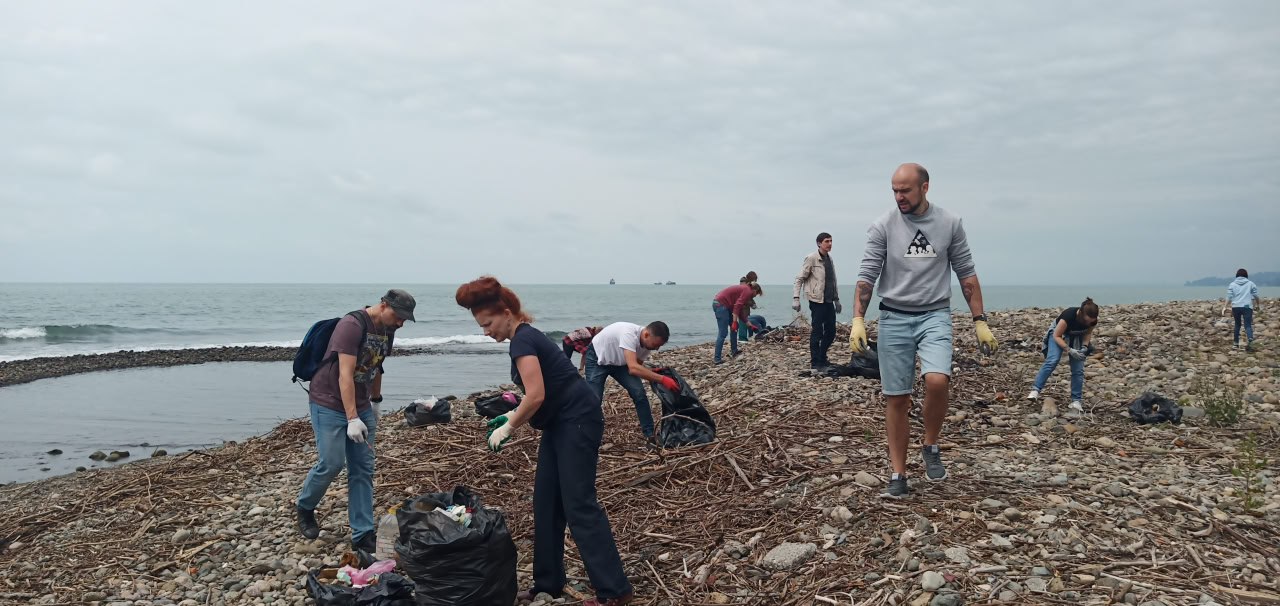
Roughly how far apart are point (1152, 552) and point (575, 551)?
317cm

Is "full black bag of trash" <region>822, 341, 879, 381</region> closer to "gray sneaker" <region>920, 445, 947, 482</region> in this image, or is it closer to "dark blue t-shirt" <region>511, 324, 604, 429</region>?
"gray sneaker" <region>920, 445, 947, 482</region>

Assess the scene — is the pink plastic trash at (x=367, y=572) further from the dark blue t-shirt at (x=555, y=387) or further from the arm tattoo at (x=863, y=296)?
the arm tattoo at (x=863, y=296)

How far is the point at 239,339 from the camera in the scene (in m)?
35.8

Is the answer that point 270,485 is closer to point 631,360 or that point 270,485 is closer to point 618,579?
point 631,360

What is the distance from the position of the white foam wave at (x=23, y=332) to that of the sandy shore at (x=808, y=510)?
33.1 m

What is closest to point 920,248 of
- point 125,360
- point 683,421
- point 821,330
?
point 683,421

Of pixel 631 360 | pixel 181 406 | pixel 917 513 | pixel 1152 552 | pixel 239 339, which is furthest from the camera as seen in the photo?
pixel 239 339

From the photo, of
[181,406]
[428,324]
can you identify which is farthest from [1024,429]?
[428,324]

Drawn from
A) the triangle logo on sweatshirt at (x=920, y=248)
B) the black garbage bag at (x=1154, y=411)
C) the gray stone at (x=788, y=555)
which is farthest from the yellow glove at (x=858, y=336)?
the black garbage bag at (x=1154, y=411)

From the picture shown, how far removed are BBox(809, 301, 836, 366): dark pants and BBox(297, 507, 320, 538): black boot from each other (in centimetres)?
734

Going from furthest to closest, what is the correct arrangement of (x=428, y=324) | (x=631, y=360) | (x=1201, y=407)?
(x=428, y=324), (x=1201, y=407), (x=631, y=360)

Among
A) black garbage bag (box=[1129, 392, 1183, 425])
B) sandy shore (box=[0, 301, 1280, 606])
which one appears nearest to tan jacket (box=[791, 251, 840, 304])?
sandy shore (box=[0, 301, 1280, 606])

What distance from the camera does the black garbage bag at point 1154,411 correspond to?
7.28m

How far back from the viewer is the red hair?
12.8 feet
